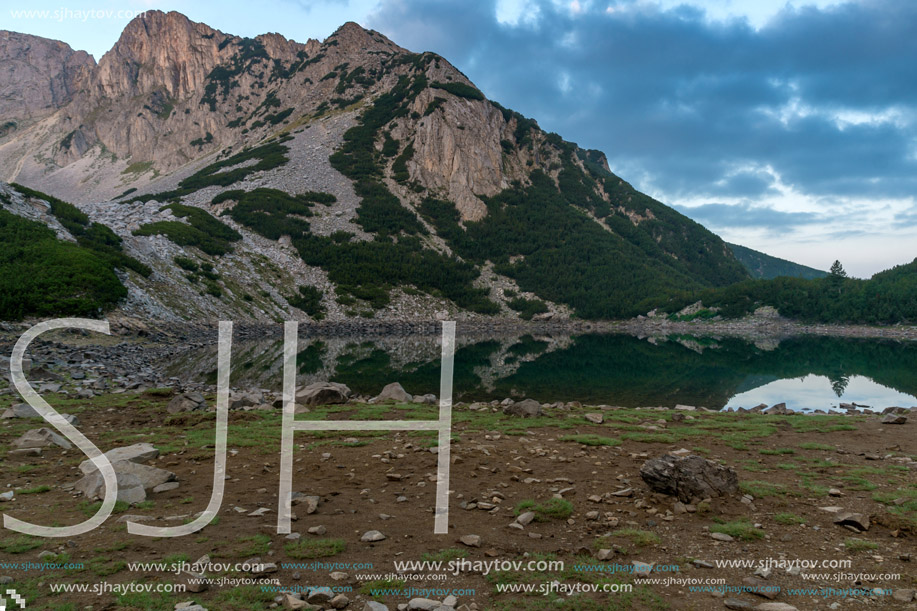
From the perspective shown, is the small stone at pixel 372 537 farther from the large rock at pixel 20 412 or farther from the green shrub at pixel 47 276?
the green shrub at pixel 47 276

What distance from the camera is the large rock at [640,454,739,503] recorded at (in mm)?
8672

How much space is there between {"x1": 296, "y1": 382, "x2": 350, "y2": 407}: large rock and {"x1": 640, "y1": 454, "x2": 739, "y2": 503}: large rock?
47.2ft

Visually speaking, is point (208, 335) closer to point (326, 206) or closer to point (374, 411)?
point (374, 411)

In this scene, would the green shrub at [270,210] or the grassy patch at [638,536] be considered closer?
the grassy patch at [638,536]

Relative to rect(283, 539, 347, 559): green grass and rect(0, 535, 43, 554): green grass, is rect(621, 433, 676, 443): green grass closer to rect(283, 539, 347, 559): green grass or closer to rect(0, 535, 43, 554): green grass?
rect(283, 539, 347, 559): green grass

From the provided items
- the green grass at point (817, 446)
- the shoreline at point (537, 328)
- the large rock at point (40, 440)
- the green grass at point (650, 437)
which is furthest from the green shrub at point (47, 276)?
the green grass at point (817, 446)

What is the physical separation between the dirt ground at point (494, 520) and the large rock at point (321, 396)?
18.9ft

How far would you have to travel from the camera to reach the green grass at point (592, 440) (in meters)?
13.0

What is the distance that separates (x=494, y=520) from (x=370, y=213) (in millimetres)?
123575

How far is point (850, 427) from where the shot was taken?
50.6ft

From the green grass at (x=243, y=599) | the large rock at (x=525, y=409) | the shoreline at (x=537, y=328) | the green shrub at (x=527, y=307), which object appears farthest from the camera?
the green shrub at (x=527, y=307)

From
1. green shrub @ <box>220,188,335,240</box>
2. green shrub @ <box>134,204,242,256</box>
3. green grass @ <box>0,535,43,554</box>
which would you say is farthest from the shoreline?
green grass @ <box>0,535,43,554</box>

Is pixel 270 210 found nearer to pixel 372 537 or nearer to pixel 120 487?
pixel 120 487

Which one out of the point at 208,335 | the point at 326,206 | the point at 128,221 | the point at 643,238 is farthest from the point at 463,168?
the point at 208,335
